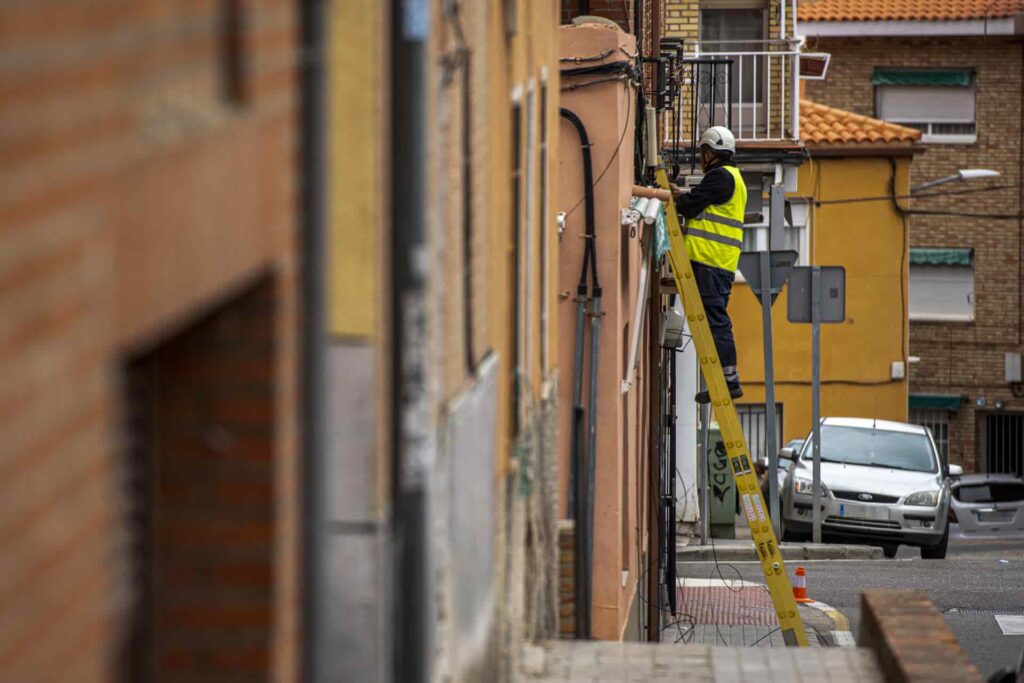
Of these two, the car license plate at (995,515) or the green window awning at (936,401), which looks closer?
the car license plate at (995,515)

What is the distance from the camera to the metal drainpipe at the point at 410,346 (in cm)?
432

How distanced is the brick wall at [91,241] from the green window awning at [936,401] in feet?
119

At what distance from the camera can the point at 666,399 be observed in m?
19.0

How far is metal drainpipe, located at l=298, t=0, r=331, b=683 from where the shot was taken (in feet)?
11.5

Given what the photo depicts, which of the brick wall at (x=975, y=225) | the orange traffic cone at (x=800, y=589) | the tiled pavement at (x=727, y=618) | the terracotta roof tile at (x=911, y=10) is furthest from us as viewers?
the terracotta roof tile at (x=911, y=10)

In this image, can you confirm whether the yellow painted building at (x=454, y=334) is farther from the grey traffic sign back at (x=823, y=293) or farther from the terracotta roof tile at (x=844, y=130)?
the terracotta roof tile at (x=844, y=130)

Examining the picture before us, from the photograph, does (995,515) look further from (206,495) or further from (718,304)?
(206,495)

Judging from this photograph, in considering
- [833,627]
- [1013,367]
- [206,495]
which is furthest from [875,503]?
[206,495]

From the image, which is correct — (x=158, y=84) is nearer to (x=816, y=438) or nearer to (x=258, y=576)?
(x=258, y=576)

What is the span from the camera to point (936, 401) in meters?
38.0

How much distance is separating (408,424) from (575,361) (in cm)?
719

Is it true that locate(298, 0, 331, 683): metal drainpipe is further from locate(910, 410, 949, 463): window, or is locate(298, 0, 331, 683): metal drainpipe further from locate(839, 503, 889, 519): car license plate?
locate(910, 410, 949, 463): window

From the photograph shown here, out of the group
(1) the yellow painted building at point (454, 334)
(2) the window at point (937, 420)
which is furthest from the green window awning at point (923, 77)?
(1) the yellow painted building at point (454, 334)

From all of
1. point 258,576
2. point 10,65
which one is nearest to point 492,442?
point 258,576
